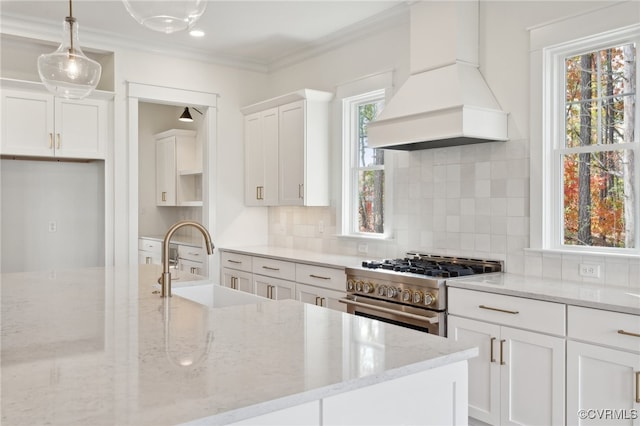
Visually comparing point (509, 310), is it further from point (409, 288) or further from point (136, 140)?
point (136, 140)

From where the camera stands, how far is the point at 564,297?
2.49 m

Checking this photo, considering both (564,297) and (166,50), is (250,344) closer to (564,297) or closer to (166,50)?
(564,297)

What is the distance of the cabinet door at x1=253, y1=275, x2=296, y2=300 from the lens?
437cm

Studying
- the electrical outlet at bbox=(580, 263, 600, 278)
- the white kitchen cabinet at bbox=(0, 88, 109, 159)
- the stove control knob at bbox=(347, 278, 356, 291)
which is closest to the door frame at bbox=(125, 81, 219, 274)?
the white kitchen cabinet at bbox=(0, 88, 109, 159)

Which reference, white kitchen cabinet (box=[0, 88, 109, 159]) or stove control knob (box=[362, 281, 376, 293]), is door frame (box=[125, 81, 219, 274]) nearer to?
white kitchen cabinet (box=[0, 88, 109, 159])

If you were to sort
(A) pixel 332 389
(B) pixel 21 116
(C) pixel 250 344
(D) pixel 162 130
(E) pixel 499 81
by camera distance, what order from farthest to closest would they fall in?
(D) pixel 162 130 → (B) pixel 21 116 → (E) pixel 499 81 → (C) pixel 250 344 → (A) pixel 332 389

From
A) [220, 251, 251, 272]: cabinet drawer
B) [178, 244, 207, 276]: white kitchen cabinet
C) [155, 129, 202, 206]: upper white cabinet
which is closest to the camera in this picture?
[220, 251, 251, 272]: cabinet drawer

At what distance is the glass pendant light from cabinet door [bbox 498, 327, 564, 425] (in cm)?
248

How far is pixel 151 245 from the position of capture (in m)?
6.18

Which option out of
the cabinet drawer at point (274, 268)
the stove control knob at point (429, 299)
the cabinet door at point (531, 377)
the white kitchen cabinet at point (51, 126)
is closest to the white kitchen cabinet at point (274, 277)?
the cabinet drawer at point (274, 268)

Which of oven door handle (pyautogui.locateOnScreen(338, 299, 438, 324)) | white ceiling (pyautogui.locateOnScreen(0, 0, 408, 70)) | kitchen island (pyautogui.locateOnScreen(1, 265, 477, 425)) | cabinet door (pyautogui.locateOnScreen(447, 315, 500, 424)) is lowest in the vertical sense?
cabinet door (pyautogui.locateOnScreen(447, 315, 500, 424))

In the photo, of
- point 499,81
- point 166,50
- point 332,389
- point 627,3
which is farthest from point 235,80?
point 332,389

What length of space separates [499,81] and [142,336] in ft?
9.28

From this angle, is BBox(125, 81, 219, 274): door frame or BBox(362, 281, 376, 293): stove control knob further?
BBox(125, 81, 219, 274): door frame
